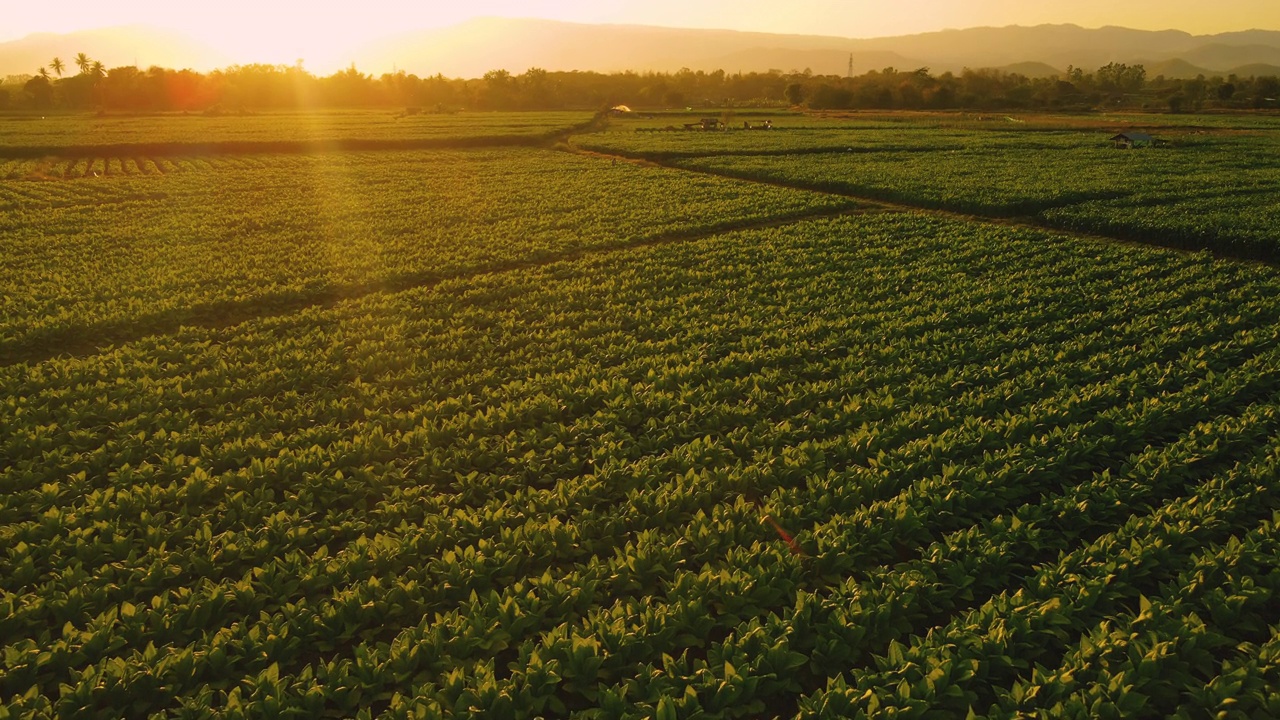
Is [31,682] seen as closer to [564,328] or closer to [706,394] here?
[706,394]

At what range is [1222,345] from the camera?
44.2 feet

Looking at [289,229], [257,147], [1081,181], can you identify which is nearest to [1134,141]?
[1081,181]

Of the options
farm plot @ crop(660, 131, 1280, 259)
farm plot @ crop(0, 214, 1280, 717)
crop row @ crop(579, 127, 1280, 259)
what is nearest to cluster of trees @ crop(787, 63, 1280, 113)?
crop row @ crop(579, 127, 1280, 259)

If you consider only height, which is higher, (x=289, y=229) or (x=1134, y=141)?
(x=1134, y=141)

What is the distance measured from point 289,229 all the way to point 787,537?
24913mm

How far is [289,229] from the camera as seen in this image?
86.9 ft

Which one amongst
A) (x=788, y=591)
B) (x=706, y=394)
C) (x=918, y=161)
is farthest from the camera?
(x=918, y=161)

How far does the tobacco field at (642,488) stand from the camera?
6.23 m

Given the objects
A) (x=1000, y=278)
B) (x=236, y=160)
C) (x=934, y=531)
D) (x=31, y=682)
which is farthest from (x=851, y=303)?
(x=236, y=160)

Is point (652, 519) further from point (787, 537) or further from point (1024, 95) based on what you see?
point (1024, 95)

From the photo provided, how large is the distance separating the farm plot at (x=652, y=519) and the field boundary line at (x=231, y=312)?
1899 mm

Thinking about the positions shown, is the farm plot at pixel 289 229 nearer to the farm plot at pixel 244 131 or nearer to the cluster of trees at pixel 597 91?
the farm plot at pixel 244 131

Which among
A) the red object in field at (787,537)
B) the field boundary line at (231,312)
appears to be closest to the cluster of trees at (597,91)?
the field boundary line at (231,312)

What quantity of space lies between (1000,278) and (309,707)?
61.6ft
